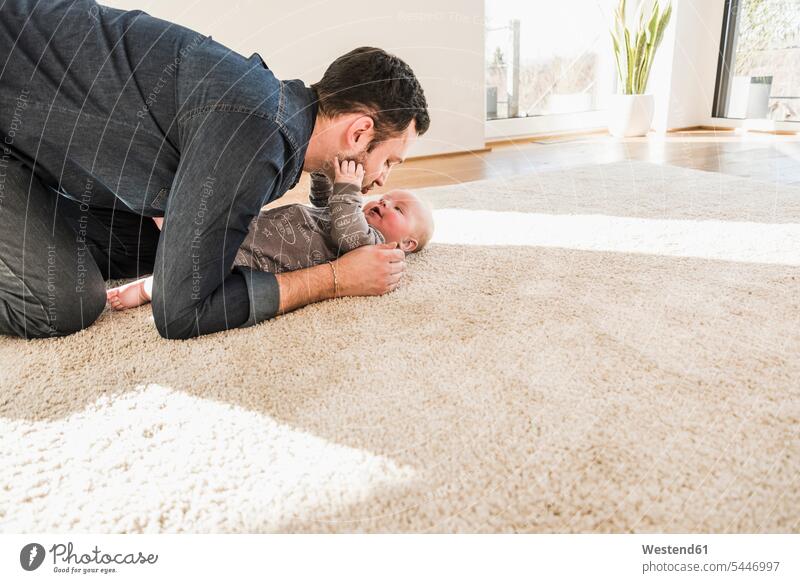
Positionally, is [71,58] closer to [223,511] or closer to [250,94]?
[250,94]

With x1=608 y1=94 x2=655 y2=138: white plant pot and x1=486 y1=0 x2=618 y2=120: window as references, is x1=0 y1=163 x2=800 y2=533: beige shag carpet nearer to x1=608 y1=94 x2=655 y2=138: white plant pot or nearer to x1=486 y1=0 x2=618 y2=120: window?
x1=608 y1=94 x2=655 y2=138: white plant pot

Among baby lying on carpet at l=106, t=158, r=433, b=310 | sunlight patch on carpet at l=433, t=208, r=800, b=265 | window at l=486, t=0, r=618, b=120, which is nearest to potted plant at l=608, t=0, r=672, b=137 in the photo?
window at l=486, t=0, r=618, b=120

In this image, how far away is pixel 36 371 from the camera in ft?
2.53

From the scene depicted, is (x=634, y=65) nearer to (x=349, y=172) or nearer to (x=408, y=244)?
(x=408, y=244)

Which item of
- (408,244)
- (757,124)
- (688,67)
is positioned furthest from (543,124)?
(408,244)

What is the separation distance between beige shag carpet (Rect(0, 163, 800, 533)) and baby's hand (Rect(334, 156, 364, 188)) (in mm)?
212

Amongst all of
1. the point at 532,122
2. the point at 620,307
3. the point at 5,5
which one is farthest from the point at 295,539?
the point at 532,122

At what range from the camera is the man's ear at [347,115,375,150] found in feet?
2.98

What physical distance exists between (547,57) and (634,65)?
513 mm

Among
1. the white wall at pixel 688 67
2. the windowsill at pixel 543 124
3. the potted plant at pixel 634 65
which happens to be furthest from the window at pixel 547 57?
the white wall at pixel 688 67

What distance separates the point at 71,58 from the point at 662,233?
1.19 metres

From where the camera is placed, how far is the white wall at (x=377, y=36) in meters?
2.16

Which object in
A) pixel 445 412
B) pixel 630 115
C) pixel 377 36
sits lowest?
pixel 445 412

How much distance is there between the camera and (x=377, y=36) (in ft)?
8.06
